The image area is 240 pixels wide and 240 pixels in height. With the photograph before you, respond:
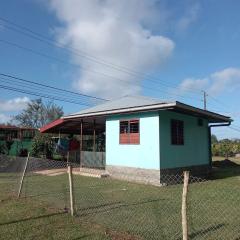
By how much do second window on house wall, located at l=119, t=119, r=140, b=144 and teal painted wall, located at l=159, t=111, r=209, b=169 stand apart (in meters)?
1.27

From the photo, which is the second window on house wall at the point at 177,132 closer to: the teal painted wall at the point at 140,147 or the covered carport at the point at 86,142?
the teal painted wall at the point at 140,147

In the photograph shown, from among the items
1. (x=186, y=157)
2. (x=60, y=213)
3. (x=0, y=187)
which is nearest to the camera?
(x=60, y=213)

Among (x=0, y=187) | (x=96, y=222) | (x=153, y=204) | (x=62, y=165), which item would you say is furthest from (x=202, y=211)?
(x=62, y=165)

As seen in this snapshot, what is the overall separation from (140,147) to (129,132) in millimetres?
1029

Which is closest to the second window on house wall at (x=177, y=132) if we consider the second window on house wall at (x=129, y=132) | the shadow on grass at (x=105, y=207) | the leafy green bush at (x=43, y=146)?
the second window on house wall at (x=129, y=132)

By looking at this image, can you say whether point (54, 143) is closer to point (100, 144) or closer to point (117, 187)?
point (100, 144)

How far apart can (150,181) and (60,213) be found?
7.01 meters

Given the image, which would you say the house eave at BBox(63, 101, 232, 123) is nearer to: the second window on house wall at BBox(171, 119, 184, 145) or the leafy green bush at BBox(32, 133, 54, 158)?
the second window on house wall at BBox(171, 119, 184, 145)

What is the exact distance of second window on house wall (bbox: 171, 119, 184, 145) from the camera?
52.5ft

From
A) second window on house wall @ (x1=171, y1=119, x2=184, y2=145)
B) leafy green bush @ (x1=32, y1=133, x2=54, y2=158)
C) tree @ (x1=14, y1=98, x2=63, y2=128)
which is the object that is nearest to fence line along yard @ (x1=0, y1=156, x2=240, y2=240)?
second window on house wall @ (x1=171, y1=119, x2=184, y2=145)

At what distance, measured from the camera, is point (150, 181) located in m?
14.9

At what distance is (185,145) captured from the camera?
56.1 feet

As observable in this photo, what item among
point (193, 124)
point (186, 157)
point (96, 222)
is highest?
point (193, 124)

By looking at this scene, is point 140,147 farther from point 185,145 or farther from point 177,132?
point 185,145
